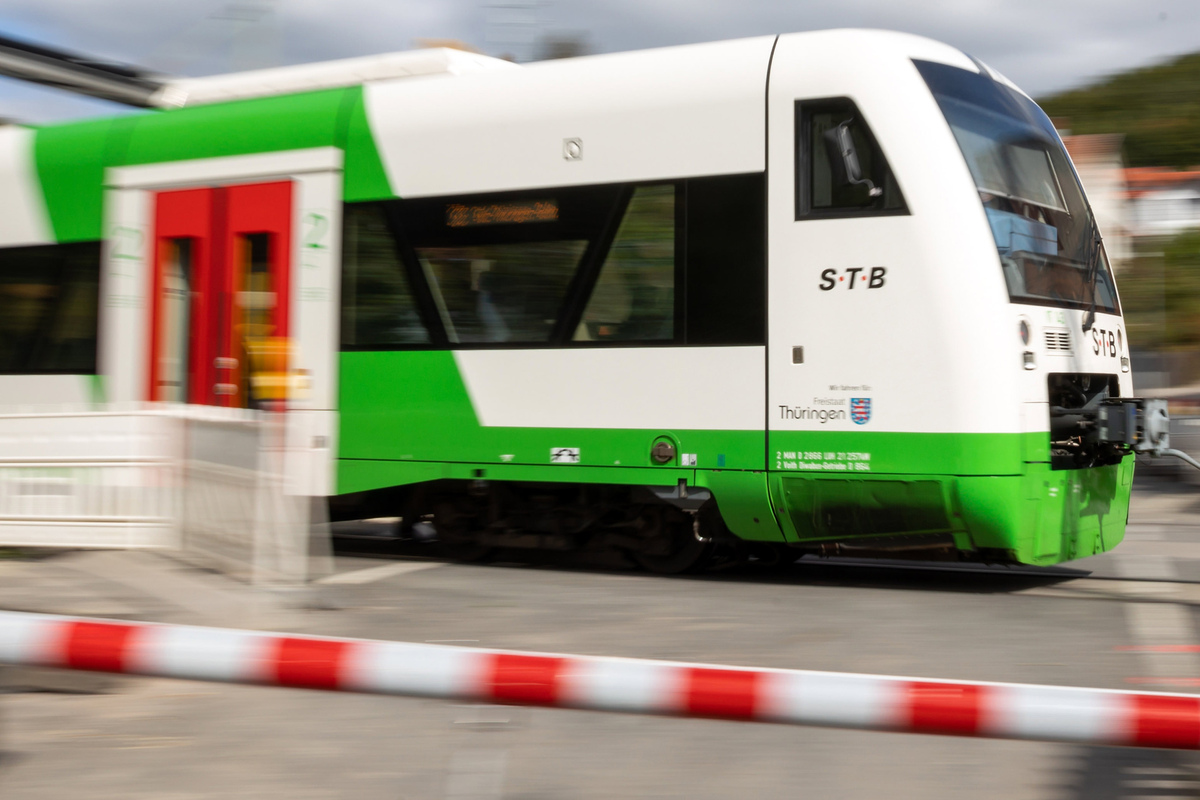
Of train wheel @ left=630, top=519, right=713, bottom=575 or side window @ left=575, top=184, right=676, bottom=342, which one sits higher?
side window @ left=575, top=184, right=676, bottom=342

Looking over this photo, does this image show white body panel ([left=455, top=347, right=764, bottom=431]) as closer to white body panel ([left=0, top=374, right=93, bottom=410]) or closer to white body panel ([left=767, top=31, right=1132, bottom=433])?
white body panel ([left=767, top=31, right=1132, bottom=433])

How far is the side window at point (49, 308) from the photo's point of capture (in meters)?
9.79

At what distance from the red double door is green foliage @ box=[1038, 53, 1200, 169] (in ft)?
208

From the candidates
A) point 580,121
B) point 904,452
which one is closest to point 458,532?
point 580,121

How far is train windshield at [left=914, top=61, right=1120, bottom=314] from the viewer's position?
7.14 meters

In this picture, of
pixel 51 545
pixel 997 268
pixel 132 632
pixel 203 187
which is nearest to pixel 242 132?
pixel 203 187

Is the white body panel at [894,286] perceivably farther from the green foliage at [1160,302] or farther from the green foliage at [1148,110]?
the green foliage at [1148,110]

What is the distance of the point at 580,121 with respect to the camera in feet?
26.2

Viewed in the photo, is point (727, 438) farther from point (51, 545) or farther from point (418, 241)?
point (51, 545)

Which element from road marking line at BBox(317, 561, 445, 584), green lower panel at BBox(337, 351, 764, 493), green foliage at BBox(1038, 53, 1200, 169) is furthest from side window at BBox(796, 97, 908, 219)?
green foliage at BBox(1038, 53, 1200, 169)

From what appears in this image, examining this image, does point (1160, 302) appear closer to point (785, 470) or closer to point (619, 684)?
point (785, 470)

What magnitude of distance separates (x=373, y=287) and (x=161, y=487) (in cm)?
199

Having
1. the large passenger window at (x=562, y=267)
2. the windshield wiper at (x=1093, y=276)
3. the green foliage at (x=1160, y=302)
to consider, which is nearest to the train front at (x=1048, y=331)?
the windshield wiper at (x=1093, y=276)

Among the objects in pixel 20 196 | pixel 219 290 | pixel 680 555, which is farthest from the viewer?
pixel 20 196
